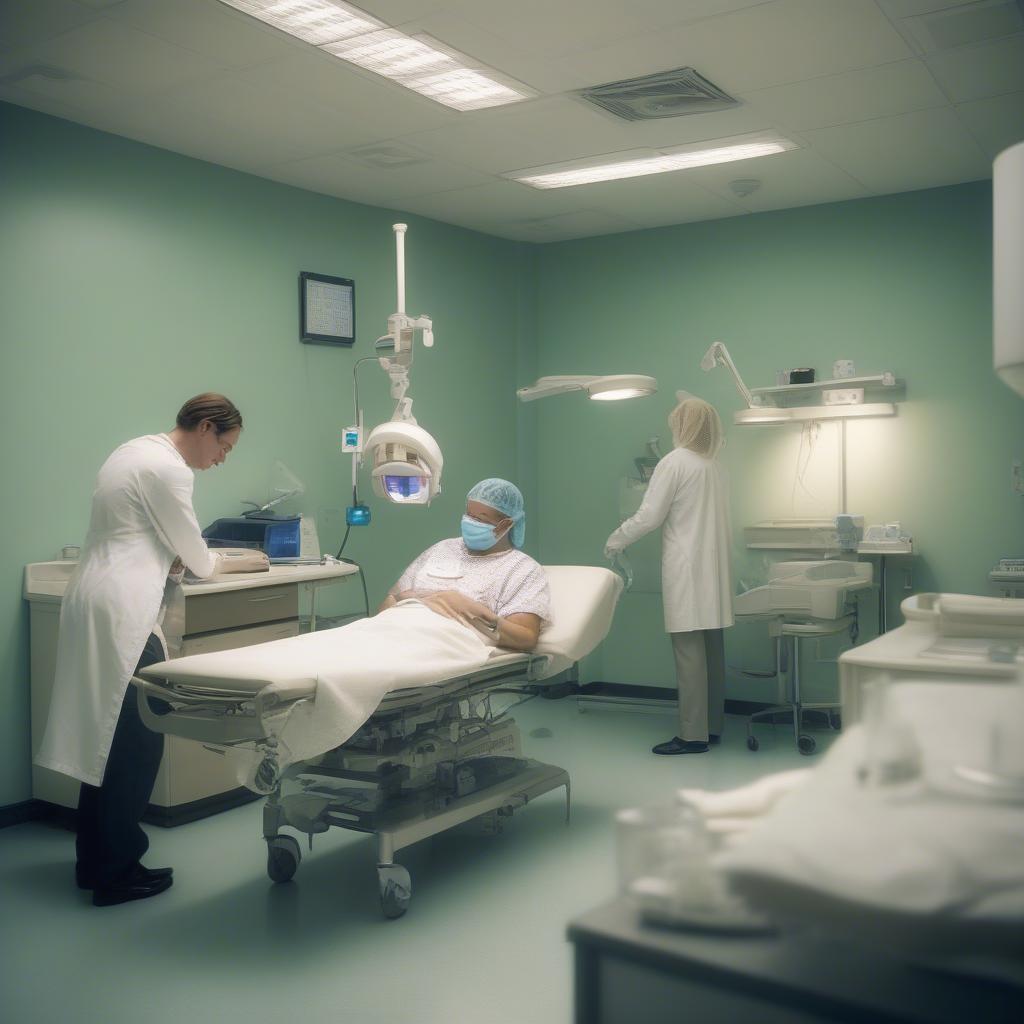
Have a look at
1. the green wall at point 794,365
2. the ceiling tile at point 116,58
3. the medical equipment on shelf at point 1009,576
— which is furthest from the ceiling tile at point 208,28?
the medical equipment on shelf at point 1009,576

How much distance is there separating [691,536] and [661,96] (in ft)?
5.92

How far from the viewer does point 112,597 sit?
292 centimetres

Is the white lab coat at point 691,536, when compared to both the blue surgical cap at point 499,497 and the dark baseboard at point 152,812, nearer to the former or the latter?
the blue surgical cap at point 499,497

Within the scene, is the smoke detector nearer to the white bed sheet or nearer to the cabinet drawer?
the white bed sheet

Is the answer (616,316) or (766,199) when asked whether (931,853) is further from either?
(616,316)

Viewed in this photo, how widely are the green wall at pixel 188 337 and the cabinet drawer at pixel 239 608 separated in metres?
0.57

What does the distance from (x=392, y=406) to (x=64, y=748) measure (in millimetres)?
2622

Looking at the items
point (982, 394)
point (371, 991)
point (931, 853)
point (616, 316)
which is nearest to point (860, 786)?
point (931, 853)

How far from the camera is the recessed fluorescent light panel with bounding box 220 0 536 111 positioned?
9.36 ft

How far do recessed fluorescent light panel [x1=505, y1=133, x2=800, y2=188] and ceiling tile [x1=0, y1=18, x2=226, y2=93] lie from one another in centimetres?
162

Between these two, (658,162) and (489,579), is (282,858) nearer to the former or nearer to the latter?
(489,579)

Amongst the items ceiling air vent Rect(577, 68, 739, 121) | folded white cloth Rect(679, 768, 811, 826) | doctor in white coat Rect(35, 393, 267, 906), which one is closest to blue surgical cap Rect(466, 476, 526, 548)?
doctor in white coat Rect(35, 393, 267, 906)

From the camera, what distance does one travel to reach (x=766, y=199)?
5.02 metres

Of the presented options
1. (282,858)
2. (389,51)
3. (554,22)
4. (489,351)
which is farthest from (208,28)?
(489,351)
